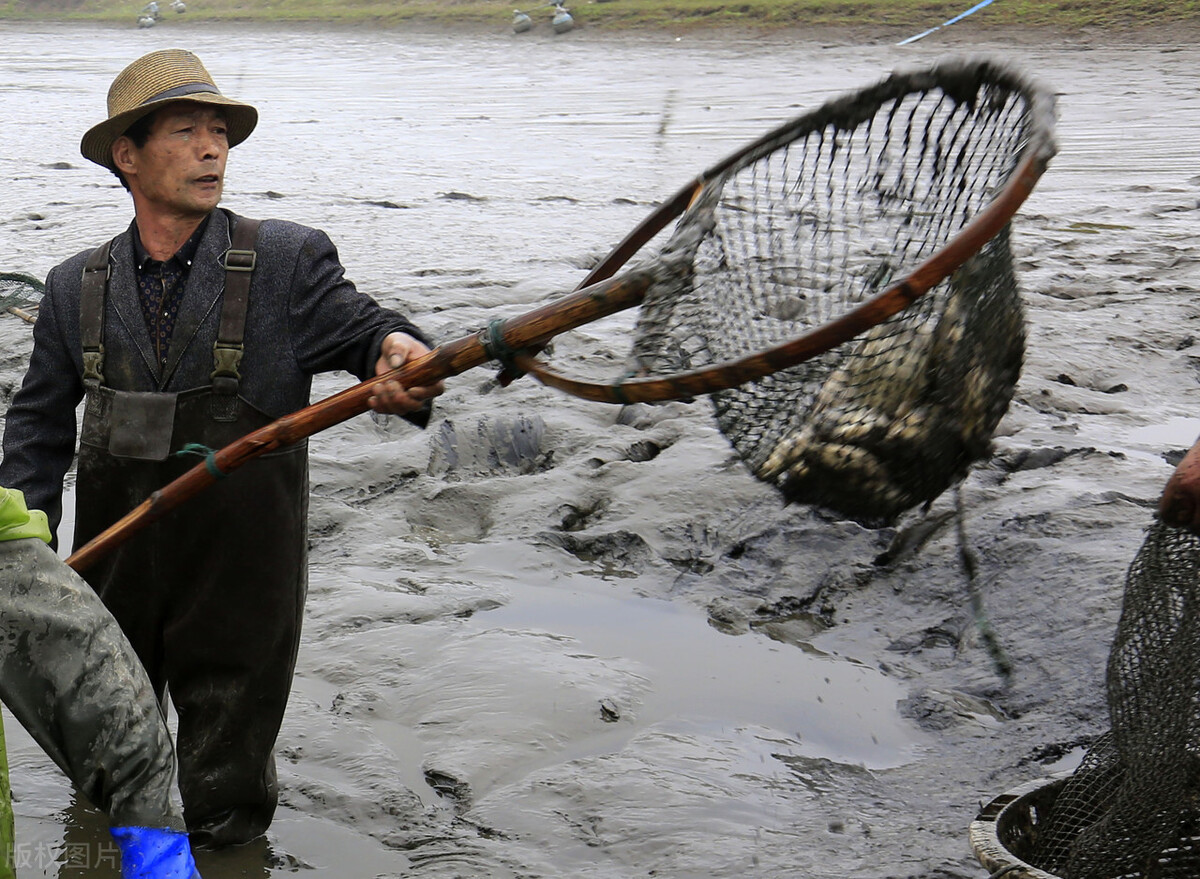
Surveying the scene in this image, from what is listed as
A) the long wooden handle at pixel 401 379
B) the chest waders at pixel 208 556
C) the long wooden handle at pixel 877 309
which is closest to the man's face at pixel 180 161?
the chest waders at pixel 208 556

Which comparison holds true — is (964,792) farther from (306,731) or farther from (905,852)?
(306,731)

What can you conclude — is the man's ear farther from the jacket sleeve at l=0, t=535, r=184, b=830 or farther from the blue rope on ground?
the blue rope on ground

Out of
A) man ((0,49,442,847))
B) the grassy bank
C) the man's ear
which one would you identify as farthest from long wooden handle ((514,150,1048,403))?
the grassy bank

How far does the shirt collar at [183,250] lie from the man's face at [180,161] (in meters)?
0.04

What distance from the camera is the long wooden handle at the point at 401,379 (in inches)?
90.4

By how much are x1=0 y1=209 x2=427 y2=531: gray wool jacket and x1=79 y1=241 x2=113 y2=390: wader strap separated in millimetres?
15

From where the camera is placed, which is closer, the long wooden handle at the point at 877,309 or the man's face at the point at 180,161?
the long wooden handle at the point at 877,309

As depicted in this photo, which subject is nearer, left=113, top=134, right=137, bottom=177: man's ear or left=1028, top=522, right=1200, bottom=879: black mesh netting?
left=1028, top=522, right=1200, bottom=879: black mesh netting

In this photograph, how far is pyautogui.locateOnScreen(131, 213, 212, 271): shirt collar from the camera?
9.22ft

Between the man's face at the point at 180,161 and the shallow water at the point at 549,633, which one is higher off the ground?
the man's face at the point at 180,161

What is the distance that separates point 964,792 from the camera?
125 inches

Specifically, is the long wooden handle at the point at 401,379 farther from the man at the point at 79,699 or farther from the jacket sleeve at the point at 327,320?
the man at the point at 79,699

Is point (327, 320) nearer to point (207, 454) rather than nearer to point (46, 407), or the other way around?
point (207, 454)

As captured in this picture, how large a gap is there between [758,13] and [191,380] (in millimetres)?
19573
